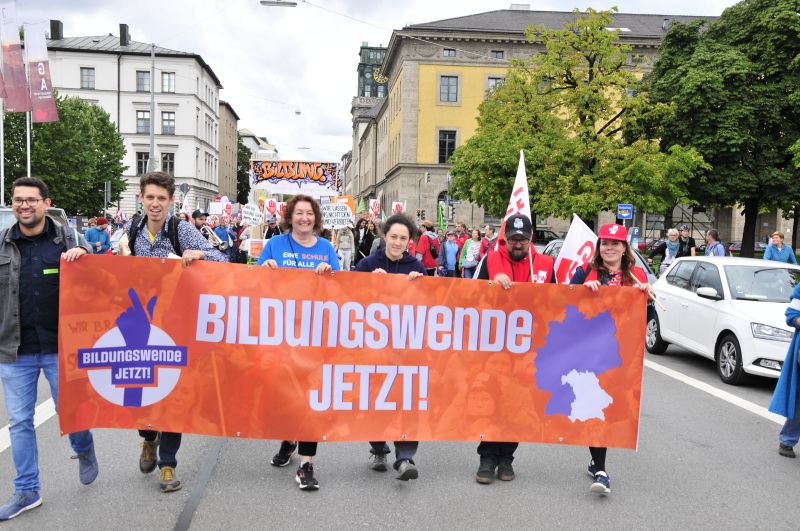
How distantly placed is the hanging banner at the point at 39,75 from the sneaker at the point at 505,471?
2471 cm

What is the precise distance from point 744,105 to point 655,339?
87.0 ft

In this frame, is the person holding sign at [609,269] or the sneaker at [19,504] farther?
the person holding sign at [609,269]

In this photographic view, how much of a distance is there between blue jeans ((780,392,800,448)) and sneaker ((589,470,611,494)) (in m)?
2.13

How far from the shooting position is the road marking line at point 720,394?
771 centimetres

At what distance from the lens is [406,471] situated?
5.08 m

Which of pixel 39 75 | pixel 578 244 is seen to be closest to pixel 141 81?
pixel 39 75

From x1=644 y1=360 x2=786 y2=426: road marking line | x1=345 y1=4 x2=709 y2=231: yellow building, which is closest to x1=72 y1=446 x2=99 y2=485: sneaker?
x1=644 y1=360 x2=786 y2=426: road marking line

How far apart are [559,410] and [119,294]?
312 centimetres

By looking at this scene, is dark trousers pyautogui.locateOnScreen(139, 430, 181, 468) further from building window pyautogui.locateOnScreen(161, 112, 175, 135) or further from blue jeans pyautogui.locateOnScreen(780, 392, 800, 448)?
building window pyautogui.locateOnScreen(161, 112, 175, 135)

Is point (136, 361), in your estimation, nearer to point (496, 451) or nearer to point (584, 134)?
point (496, 451)

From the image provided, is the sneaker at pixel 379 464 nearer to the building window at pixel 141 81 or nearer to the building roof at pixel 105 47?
the building roof at pixel 105 47

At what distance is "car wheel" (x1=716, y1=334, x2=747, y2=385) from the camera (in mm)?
9180

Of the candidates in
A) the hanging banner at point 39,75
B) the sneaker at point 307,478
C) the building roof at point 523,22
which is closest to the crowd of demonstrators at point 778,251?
the sneaker at point 307,478

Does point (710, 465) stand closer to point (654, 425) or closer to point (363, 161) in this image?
point (654, 425)
